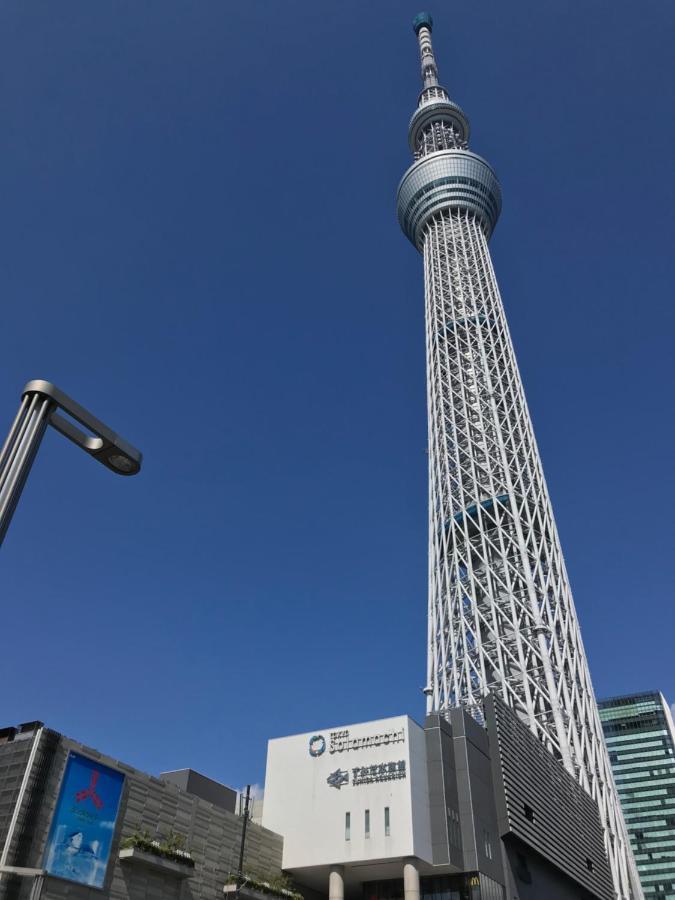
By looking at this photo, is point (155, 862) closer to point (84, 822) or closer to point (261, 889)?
point (84, 822)

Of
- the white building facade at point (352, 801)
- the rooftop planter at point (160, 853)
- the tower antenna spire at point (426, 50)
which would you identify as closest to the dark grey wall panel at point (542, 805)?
the white building facade at point (352, 801)

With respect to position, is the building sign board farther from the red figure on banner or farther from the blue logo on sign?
the red figure on banner

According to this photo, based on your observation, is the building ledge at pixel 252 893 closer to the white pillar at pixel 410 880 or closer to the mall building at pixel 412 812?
the mall building at pixel 412 812

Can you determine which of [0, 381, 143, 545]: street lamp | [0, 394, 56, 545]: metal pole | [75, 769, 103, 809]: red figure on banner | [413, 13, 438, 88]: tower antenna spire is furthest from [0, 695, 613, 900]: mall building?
[413, 13, 438, 88]: tower antenna spire

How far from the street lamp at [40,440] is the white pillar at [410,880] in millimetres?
32644

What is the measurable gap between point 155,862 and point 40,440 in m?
26.2

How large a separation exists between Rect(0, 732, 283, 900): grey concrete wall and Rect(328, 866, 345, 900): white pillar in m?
2.92

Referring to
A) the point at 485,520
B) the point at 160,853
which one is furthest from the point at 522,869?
the point at 485,520

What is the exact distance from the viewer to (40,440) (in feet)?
37.3

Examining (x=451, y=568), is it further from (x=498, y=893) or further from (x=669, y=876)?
(x=669, y=876)

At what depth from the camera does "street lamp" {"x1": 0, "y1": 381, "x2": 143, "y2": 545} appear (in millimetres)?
10587

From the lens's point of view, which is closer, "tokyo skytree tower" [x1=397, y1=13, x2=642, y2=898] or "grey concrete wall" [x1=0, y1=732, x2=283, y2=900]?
"grey concrete wall" [x1=0, y1=732, x2=283, y2=900]

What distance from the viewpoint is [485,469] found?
267ft

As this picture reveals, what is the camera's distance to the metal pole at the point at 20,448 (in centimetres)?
1047
